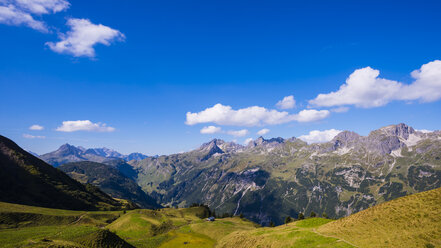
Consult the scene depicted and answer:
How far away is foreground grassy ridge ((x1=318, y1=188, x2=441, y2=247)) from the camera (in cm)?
3975

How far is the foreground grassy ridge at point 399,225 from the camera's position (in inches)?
1565

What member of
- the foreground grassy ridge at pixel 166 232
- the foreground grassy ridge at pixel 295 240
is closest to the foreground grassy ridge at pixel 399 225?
the foreground grassy ridge at pixel 295 240

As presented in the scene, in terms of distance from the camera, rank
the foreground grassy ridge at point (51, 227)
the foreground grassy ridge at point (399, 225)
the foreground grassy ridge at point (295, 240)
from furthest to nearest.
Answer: the foreground grassy ridge at point (51, 227) < the foreground grassy ridge at point (295, 240) < the foreground grassy ridge at point (399, 225)

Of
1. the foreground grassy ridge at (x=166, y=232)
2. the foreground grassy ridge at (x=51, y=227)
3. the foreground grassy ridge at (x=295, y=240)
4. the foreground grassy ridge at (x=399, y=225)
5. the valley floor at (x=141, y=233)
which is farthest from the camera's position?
the foreground grassy ridge at (x=166, y=232)

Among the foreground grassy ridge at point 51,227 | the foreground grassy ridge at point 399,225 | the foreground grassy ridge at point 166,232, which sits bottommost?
the foreground grassy ridge at point 166,232

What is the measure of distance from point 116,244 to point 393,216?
83.7 m

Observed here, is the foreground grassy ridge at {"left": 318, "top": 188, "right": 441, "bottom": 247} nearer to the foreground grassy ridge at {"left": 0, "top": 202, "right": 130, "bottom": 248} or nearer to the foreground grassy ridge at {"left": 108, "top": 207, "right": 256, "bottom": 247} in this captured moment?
the foreground grassy ridge at {"left": 108, "top": 207, "right": 256, "bottom": 247}

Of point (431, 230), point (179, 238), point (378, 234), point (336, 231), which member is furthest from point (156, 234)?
point (431, 230)

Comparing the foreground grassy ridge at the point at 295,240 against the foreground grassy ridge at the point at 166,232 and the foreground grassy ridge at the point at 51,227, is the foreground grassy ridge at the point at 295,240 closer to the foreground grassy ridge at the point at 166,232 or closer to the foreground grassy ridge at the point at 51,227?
the foreground grassy ridge at the point at 166,232

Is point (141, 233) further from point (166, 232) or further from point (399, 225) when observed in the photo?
point (399, 225)

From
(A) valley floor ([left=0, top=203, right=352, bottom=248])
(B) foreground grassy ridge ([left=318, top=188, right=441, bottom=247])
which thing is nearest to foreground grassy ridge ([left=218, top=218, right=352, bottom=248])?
(A) valley floor ([left=0, top=203, right=352, bottom=248])

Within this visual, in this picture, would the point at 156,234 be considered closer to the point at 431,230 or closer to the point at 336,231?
the point at 336,231

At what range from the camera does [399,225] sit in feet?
147

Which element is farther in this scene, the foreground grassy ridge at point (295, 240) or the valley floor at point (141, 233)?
the valley floor at point (141, 233)
